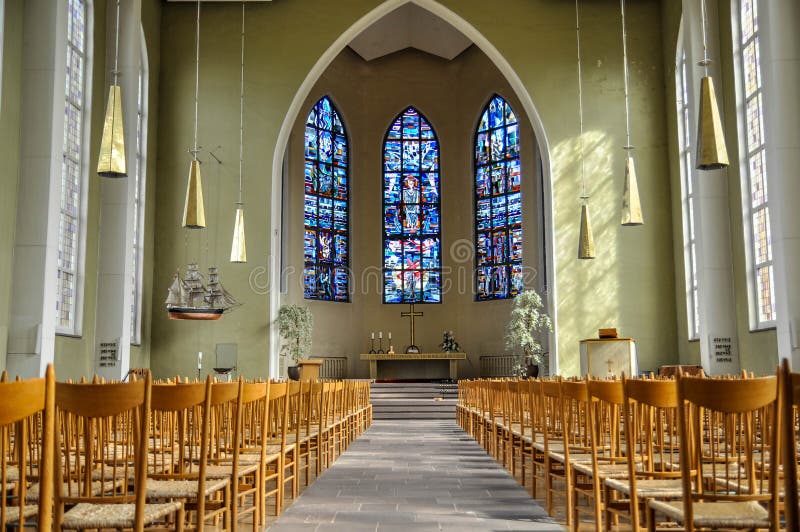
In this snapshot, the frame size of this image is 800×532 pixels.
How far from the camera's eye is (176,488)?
135 inches

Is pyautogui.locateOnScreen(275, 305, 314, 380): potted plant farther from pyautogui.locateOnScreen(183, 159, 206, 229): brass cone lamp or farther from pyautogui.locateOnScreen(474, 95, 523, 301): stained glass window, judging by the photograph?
pyautogui.locateOnScreen(183, 159, 206, 229): brass cone lamp

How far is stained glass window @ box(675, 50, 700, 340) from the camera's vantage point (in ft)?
46.1

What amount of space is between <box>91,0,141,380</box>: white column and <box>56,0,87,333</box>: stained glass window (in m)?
0.46

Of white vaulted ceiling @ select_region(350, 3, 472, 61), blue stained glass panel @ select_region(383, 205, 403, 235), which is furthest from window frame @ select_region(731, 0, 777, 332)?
blue stained glass panel @ select_region(383, 205, 403, 235)

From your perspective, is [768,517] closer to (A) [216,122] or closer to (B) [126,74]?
(B) [126,74]

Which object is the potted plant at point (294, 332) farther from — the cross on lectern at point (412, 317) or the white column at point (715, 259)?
the white column at point (715, 259)

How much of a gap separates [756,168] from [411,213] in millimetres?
11215

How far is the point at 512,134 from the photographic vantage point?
20312 mm

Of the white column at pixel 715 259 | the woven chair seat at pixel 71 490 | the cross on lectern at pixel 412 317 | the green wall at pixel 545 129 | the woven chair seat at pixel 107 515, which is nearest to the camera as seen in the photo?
the woven chair seat at pixel 107 515


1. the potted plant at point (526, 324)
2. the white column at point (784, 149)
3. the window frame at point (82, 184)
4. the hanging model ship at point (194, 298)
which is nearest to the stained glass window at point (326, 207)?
the potted plant at point (526, 324)

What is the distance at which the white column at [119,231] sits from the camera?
12320mm

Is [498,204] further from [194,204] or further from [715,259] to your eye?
[194,204]

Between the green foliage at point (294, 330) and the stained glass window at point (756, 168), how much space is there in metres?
7.68

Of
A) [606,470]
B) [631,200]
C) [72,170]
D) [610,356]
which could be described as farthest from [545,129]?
[606,470]
